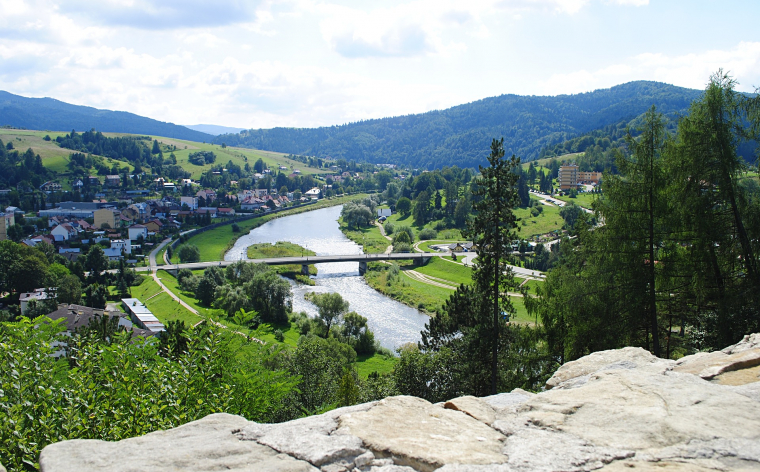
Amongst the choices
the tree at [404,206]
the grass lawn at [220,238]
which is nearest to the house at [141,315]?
the grass lawn at [220,238]

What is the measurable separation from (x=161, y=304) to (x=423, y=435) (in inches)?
2277

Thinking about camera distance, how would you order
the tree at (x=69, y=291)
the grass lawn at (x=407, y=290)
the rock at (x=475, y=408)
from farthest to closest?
the grass lawn at (x=407, y=290) < the tree at (x=69, y=291) < the rock at (x=475, y=408)

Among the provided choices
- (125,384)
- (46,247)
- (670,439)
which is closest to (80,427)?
(125,384)

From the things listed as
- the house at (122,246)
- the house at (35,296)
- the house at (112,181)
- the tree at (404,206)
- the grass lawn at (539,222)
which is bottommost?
the house at (35,296)

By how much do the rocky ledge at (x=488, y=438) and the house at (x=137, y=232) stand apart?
94.9 m

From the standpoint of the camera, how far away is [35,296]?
56.9 meters

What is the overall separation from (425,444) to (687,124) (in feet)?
53.0

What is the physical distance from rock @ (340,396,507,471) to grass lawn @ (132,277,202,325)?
46.3m

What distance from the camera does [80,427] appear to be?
8875mm

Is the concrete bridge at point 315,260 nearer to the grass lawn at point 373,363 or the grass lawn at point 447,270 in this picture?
the grass lawn at point 447,270

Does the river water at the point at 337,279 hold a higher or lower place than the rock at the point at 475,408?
lower

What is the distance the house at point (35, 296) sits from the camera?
54.5 meters

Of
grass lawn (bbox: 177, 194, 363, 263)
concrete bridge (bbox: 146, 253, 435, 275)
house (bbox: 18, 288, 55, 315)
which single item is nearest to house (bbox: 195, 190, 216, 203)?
grass lawn (bbox: 177, 194, 363, 263)

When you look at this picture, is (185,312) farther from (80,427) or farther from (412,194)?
(412,194)
